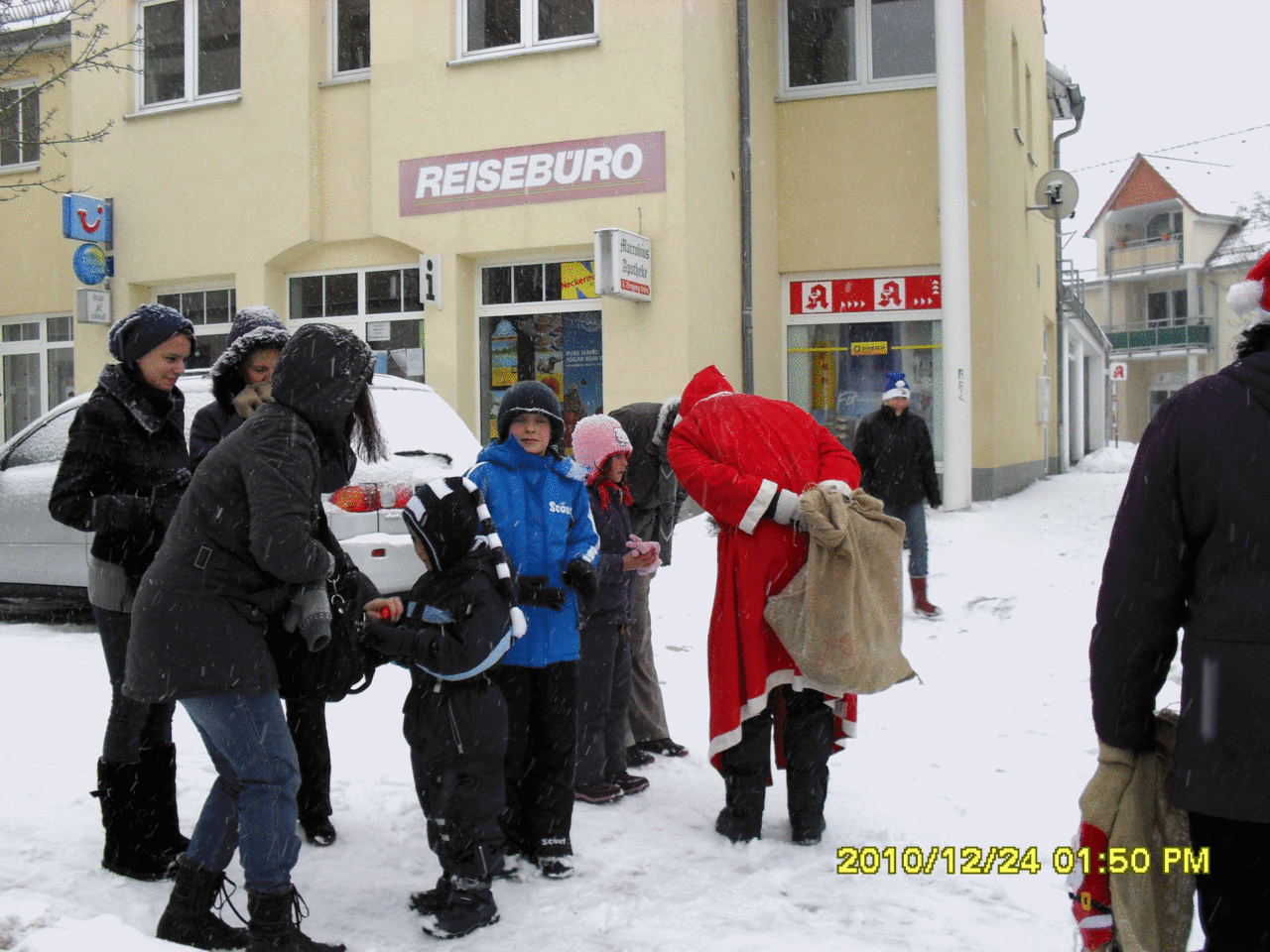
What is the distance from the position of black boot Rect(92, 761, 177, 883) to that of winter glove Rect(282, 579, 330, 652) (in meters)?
1.11

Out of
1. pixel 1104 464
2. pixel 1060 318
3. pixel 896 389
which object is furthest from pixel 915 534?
pixel 1104 464

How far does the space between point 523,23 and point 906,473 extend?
6.79m

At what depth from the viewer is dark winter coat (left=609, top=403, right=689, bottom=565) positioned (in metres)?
5.17

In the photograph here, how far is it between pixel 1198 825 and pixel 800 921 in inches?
70.2

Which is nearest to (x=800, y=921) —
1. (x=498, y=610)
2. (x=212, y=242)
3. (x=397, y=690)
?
(x=498, y=610)

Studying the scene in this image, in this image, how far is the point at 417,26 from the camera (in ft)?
40.8

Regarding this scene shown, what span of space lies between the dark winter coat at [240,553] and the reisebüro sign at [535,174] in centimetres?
886

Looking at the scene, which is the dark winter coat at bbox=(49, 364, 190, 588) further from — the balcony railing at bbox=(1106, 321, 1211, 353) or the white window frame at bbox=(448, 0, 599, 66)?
the balcony railing at bbox=(1106, 321, 1211, 353)

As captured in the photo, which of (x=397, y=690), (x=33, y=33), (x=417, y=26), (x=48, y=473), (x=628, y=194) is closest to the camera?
(x=397, y=690)

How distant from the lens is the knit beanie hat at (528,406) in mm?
4055

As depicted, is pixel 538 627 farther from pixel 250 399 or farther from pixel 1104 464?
pixel 1104 464

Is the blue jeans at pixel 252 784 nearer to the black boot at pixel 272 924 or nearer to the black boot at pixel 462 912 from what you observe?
the black boot at pixel 272 924

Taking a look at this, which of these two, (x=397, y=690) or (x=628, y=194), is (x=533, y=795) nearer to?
(x=397, y=690)
